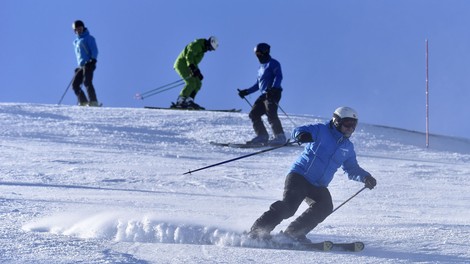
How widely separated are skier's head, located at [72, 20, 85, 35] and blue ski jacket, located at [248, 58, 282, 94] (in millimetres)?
5282

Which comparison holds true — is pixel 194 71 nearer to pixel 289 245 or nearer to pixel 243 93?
pixel 243 93

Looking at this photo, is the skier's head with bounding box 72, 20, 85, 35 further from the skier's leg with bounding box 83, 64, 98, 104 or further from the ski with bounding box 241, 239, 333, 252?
the ski with bounding box 241, 239, 333, 252

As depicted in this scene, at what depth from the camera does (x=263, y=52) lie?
14.7 m

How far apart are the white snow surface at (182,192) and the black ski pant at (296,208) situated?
20cm

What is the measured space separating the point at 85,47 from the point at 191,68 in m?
2.09

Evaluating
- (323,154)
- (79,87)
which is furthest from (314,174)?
(79,87)

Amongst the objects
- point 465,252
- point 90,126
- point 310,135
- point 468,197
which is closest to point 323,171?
point 310,135

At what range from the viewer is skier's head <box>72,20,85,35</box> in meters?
18.9

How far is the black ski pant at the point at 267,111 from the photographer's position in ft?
49.3

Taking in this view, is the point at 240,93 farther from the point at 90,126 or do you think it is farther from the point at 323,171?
the point at 323,171

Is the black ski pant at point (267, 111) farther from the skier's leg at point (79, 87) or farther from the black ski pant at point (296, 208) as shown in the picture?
the black ski pant at point (296, 208)

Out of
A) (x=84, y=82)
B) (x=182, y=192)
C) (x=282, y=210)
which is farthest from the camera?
(x=84, y=82)

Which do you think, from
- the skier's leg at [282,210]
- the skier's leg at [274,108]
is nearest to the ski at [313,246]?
the skier's leg at [282,210]

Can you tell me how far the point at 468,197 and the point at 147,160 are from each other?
4389 millimetres
